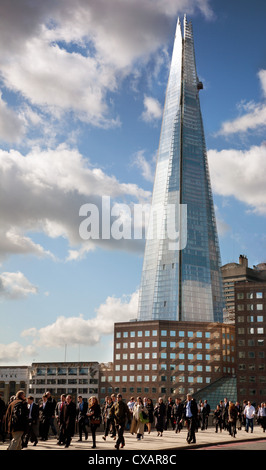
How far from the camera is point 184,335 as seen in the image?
18688 cm

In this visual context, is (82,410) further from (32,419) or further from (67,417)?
(32,419)

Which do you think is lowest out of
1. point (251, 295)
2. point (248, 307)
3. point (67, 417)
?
point (67, 417)

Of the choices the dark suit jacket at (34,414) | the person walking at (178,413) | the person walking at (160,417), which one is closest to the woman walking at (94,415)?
the dark suit jacket at (34,414)

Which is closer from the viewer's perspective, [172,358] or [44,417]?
[44,417]

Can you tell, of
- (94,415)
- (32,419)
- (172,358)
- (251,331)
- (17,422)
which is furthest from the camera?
(172,358)

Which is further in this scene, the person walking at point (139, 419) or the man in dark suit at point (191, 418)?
the person walking at point (139, 419)

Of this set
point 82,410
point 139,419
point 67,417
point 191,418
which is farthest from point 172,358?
point 67,417

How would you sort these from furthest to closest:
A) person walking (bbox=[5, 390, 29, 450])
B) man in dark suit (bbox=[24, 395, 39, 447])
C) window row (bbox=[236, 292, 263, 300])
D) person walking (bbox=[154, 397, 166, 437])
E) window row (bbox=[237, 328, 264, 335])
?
window row (bbox=[236, 292, 263, 300]), window row (bbox=[237, 328, 264, 335]), person walking (bbox=[154, 397, 166, 437]), man in dark suit (bbox=[24, 395, 39, 447]), person walking (bbox=[5, 390, 29, 450])

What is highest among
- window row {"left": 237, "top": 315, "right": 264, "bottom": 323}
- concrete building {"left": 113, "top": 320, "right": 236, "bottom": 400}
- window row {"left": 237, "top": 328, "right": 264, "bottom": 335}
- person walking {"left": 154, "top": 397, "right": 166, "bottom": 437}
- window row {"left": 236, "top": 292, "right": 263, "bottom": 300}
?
window row {"left": 236, "top": 292, "right": 263, "bottom": 300}

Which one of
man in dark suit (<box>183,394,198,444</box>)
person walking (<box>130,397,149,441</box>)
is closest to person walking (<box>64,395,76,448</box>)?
person walking (<box>130,397,149,441</box>)

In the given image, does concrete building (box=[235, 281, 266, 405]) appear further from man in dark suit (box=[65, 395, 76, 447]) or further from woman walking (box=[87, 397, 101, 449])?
woman walking (box=[87, 397, 101, 449])

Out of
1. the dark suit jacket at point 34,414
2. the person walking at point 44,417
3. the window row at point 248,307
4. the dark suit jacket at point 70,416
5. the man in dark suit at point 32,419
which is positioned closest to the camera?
the dark suit jacket at point 70,416

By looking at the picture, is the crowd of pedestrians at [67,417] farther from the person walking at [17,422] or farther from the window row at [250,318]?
the window row at [250,318]
